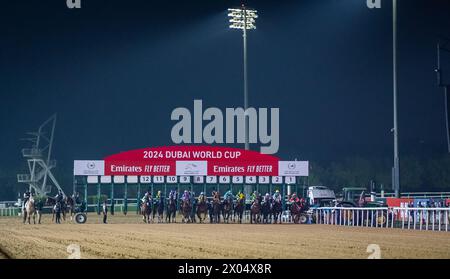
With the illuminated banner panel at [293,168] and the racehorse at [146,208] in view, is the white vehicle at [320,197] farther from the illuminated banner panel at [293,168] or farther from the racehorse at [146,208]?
the racehorse at [146,208]

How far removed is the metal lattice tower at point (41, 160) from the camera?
6956 cm

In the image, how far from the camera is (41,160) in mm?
71500

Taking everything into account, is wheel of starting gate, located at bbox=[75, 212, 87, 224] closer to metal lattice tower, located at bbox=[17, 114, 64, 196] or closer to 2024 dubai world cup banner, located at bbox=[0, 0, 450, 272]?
2024 dubai world cup banner, located at bbox=[0, 0, 450, 272]

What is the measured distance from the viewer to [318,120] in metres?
88.6

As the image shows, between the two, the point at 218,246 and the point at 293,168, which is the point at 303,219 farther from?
the point at 218,246

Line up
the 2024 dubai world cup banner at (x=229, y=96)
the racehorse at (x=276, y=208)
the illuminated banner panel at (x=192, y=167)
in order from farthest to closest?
the 2024 dubai world cup banner at (x=229, y=96)
the illuminated banner panel at (x=192, y=167)
the racehorse at (x=276, y=208)

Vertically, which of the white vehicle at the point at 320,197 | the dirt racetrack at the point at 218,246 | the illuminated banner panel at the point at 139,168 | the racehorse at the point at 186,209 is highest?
the illuminated banner panel at the point at 139,168

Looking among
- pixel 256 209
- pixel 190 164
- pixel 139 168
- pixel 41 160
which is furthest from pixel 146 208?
pixel 41 160

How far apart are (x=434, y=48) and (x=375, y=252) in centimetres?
5451

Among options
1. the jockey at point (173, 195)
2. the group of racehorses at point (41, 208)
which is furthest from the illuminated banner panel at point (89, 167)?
the jockey at point (173, 195)
